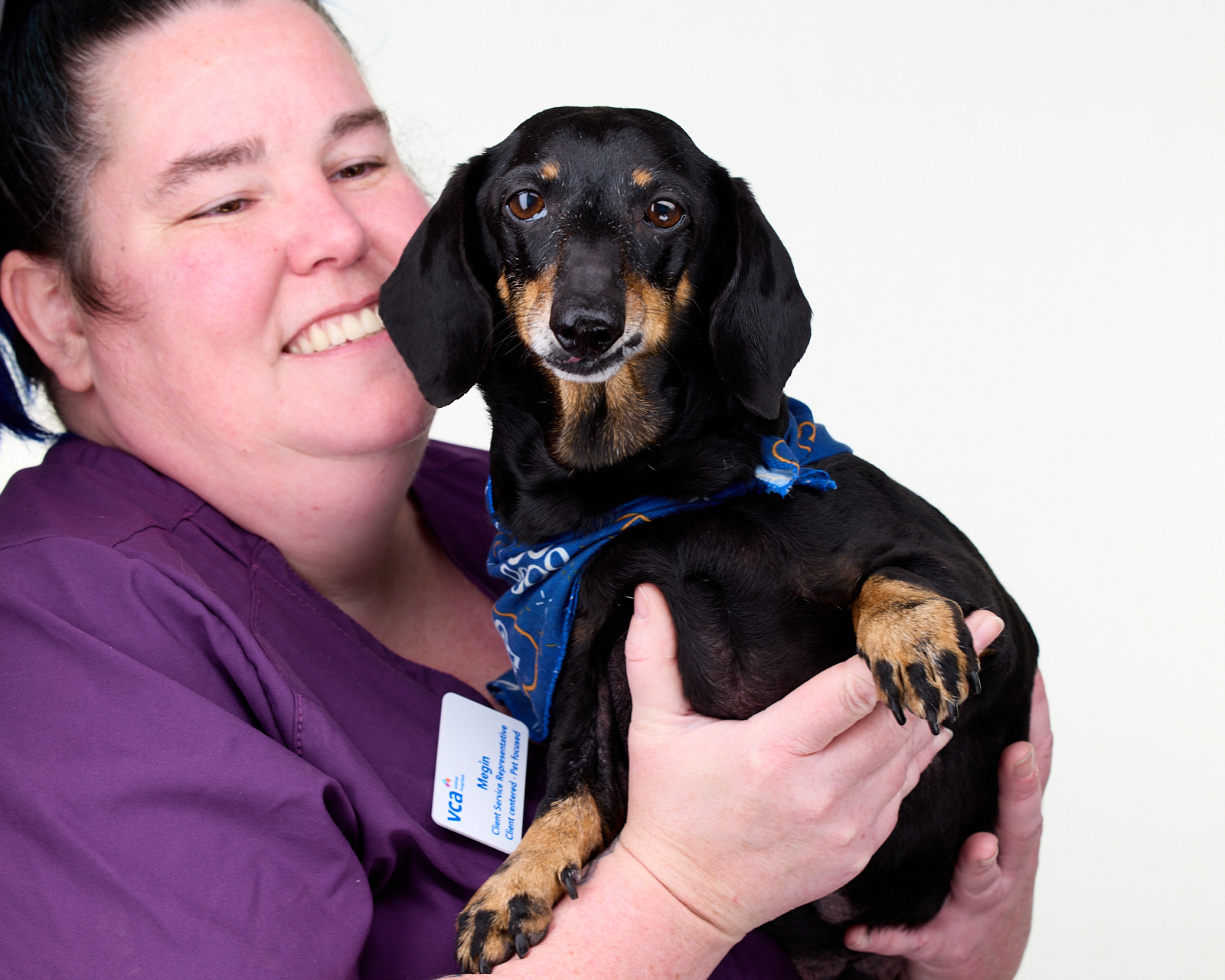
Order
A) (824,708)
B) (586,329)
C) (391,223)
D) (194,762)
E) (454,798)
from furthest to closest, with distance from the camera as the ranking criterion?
(391,223) → (454,798) → (586,329) → (824,708) → (194,762)

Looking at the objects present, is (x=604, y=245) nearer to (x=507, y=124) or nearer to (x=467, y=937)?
(x=467, y=937)

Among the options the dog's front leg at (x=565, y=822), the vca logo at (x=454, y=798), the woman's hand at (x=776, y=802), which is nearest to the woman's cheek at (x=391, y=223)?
the dog's front leg at (x=565, y=822)

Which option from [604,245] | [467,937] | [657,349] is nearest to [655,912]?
[467,937]

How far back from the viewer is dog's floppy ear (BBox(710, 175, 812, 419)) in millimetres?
1486

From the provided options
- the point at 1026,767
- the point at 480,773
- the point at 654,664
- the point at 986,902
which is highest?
the point at 654,664

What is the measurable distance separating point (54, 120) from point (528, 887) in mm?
1226

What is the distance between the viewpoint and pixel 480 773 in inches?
61.4

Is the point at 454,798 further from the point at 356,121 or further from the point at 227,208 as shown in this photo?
the point at 356,121

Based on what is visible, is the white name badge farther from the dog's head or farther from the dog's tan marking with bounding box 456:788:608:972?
the dog's head

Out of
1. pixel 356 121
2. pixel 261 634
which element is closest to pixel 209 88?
pixel 356 121

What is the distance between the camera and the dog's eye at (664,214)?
60.5 inches

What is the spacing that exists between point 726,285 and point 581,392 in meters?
0.25

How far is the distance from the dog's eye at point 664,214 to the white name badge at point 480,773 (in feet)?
2.38

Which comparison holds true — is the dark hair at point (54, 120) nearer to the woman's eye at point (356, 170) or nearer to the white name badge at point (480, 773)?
the woman's eye at point (356, 170)
